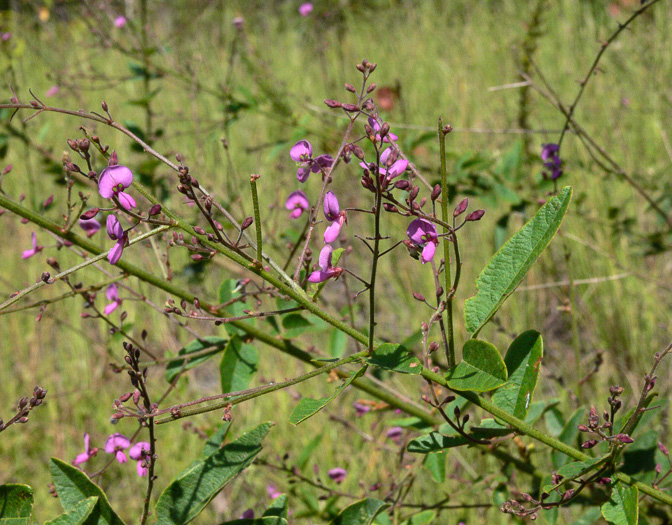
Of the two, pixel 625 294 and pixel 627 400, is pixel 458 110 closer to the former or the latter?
pixel 625 294

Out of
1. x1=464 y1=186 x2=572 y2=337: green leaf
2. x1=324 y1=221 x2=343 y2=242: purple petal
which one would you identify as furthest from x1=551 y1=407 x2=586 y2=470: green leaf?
x1=324 y1=221 x2=343 y2=242: purple petal

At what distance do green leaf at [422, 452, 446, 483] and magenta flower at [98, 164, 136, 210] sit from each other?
897 millimetres

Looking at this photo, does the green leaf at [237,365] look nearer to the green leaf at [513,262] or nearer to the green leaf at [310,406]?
the green leaf at [310,406]

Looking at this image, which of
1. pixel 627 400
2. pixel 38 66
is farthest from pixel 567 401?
pixel 38 66

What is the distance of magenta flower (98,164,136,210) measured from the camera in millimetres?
827

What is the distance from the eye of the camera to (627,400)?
7.22 ft

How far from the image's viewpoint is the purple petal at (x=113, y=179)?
83cm

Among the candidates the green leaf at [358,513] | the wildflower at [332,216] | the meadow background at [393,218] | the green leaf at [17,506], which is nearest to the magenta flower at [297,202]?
the meadow background at [393,218]

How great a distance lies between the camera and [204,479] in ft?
3.19

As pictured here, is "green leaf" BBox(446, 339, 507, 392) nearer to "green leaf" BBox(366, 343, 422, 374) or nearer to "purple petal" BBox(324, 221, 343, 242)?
"green leaf" BBox(366, 343, 422, 374)

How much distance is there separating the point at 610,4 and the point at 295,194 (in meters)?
4.03

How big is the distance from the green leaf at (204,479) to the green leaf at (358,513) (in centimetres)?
20

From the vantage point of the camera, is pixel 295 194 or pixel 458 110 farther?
pixel 458 110

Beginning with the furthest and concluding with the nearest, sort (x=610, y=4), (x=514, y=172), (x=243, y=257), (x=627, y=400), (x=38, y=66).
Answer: (x=38, y=66)
(x=610, y=4)
(x=627, y=400)
(x=514, y=172)
(x=243, y=257)
